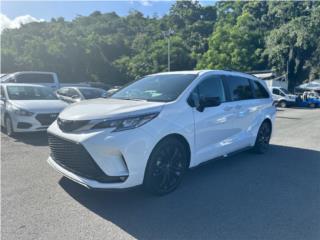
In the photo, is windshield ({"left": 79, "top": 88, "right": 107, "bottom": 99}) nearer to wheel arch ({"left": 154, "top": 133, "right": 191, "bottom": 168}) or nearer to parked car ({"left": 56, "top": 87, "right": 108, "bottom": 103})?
parked car ({"left": 56, "top": 87, "right": 108, "bottom": 103})

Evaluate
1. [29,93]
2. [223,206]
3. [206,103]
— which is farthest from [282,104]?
[223,206]

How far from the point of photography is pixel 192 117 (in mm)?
4410

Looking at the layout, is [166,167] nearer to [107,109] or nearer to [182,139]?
[182,139]

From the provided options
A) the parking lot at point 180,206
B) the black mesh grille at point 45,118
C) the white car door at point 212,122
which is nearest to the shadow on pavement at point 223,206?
the parking lot at point 180,206

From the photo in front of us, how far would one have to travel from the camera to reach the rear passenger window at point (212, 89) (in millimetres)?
4753

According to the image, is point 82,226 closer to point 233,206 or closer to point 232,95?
point 233,206

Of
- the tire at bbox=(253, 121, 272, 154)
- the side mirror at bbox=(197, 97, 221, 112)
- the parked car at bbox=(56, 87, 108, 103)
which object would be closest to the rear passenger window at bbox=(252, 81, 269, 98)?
the tire at bbox=(253, 121, 272, 154)

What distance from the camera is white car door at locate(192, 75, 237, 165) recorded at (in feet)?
15.0

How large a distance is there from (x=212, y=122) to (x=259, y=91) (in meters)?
2.27

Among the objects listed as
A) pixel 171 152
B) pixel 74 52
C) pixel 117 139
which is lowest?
pixel 171 152

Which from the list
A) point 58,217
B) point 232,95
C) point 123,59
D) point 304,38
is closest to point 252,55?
point 304,38

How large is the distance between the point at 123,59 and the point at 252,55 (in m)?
22.2

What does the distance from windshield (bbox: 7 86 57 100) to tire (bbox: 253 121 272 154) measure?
5930 mm

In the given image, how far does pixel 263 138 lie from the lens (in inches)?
261
